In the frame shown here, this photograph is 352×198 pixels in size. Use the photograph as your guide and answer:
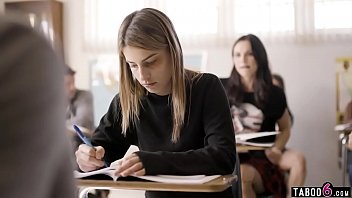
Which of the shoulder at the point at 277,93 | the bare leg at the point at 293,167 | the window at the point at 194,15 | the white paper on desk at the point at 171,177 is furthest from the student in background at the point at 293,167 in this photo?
the white paper on desk at the point at 171,177

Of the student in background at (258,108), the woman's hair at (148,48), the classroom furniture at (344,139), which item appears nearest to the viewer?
the woman's hair at (148,48)

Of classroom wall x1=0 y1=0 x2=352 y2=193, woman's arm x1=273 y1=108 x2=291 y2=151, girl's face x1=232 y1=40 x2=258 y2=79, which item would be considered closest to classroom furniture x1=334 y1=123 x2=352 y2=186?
classroom wall x1=0 y1=0 x2=352 y2=193

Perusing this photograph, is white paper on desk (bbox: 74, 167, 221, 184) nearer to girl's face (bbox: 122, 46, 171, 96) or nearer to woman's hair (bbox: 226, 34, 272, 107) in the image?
girl's face (bbox: 122, 46, 171, 96)

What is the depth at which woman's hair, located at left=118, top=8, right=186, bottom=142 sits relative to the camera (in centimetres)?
133

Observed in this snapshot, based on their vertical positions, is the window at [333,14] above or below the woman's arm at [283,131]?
above

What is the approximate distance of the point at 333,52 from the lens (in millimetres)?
3582

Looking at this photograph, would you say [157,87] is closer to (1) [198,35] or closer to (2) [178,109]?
(2) [178,109]

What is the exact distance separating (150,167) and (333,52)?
2767 millimetres

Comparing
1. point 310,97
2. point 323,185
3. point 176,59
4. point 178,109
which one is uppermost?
point 176,59

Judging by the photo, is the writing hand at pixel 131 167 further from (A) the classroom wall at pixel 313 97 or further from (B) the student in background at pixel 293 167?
(A) the classroom wall at pixel 313 97

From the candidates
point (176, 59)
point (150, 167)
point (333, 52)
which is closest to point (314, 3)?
point (333, 52)

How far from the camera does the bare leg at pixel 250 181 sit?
2627mm

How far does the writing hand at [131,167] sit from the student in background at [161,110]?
8 centimetres

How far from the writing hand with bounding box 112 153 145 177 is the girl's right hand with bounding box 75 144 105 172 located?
14 cm
